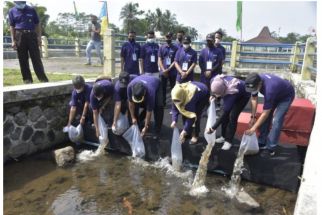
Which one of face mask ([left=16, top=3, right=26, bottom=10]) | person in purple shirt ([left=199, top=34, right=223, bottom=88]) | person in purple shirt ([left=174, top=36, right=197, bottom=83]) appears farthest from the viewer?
person in purple shirt ([left=199, top=34, right=223, bottom=88])

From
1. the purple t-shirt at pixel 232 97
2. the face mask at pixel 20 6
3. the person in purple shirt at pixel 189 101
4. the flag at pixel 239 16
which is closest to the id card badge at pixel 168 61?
the person in purple shirt at pixel 189 101

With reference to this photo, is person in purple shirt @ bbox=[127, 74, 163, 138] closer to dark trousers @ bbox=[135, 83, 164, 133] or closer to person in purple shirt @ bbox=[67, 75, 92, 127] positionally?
dark trousers @ bbox=[135, 83, 164, 133]

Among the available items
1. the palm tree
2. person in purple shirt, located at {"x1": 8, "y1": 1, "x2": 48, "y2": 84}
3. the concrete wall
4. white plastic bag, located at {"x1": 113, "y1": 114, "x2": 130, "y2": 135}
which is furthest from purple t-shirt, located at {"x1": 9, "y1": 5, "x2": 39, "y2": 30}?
the palm tree

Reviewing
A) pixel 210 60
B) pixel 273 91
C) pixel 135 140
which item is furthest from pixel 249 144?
pixel 210 60

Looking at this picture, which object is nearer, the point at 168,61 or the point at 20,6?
the point at 20,6

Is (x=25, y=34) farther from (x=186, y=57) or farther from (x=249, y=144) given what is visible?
(x=249, y=144)

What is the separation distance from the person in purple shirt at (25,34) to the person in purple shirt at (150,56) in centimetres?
219

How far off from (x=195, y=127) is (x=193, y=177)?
2.55 feet

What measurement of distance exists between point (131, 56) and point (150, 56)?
1.41 ft

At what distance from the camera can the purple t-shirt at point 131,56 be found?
275 inches

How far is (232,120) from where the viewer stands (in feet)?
15.1

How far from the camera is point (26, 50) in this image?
6145mm

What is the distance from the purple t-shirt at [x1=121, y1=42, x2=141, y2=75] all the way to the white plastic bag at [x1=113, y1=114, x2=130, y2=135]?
1.85 m

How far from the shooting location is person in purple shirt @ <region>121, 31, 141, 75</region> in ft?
22.9
